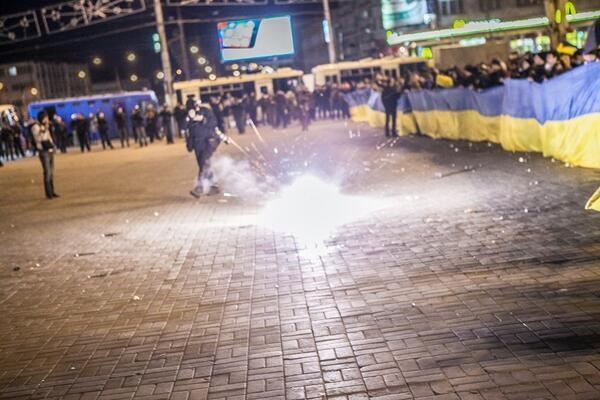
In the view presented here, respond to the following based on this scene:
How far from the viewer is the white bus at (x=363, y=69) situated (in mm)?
40688

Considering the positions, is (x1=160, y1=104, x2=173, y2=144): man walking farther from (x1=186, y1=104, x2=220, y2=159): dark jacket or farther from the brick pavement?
the brick pavement

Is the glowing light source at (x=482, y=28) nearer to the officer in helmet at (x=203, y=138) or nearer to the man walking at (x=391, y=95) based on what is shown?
the man walking at (x=391, y=95)

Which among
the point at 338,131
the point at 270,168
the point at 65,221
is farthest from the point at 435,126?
the point at 65,221

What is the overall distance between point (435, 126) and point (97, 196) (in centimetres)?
1019

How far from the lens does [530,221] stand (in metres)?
8.45

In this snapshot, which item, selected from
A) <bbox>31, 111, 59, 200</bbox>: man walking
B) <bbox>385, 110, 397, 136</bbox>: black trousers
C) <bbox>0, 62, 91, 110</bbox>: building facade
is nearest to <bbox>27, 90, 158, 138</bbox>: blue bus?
<bbox>385, 110, 397, 136</bbox>: black trousers

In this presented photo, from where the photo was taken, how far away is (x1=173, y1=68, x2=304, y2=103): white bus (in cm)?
3891

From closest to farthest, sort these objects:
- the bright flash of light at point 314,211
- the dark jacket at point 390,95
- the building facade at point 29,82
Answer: the bright flash of light at point 314,211 < the dark jacket at point 390,95 < the building facade at point 29,82

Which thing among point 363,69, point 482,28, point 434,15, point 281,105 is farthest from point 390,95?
point 434,15

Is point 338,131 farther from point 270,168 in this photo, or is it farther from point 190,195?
point 190,195

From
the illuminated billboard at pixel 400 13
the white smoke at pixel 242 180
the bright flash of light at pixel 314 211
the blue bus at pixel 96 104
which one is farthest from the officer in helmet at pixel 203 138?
the illuminated billboard at pixel 400 13

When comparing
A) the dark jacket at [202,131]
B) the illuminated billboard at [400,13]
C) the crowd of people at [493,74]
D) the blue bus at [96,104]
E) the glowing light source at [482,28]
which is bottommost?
the dark jacket at [202,131]

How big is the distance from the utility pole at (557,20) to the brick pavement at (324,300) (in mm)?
7540

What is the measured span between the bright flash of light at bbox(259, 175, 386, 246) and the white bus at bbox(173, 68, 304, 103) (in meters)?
26.5
